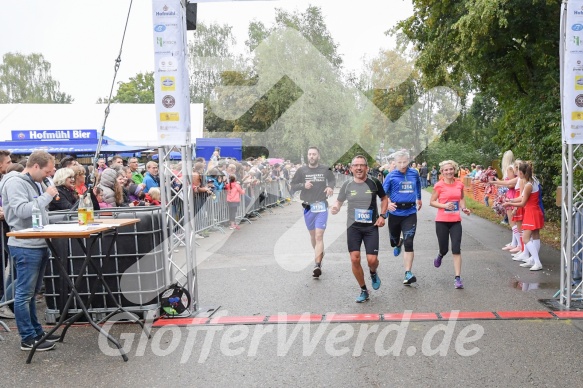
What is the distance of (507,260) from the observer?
34.0 ft

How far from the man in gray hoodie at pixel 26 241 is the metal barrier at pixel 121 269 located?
803 millimetres

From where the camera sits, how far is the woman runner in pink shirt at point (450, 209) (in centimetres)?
820

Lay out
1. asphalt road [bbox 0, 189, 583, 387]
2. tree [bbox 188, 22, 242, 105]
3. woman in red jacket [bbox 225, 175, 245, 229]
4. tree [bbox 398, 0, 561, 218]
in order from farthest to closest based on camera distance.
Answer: tree [bbox 188, 22, 242, 105] → woman in red jacket [bbox 225, 175, 245, 229] → tree [bbox 398, 0, 561, 218] → asphalt road [bbox 0, 189, 583, 387]

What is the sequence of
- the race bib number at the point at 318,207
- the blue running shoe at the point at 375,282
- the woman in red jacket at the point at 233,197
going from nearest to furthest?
the blue running shoe at the point at 375,282 → the race bib number at the point at 318,207 → the woman in red jacket at the point at 233,197

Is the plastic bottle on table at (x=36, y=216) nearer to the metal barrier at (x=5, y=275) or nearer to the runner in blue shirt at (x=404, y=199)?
the metal barrier at (x=5, y=275)

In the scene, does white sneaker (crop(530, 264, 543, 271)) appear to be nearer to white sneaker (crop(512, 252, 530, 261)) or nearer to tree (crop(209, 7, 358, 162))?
white sneaker (crop(512, 252, 530, 261))

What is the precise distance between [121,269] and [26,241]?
4.11 feet

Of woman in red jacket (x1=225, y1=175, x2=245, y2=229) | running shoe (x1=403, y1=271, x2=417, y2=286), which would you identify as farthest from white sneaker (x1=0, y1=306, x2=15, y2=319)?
woman in red jacket (x1=225, y1=175, x2=245, y2=229)

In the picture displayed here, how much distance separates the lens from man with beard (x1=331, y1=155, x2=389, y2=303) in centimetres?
752

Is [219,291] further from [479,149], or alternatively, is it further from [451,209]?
[479,149]

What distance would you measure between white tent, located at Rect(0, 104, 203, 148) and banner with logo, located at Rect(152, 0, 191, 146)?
19.3m

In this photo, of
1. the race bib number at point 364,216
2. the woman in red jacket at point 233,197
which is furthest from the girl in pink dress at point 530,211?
the woman in red jacket at point 233,197

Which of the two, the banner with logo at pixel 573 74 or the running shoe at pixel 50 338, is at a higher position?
the banner with logo at pixel 573 74

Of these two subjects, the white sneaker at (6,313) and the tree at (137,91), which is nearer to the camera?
the white sneaker at (6,313)
